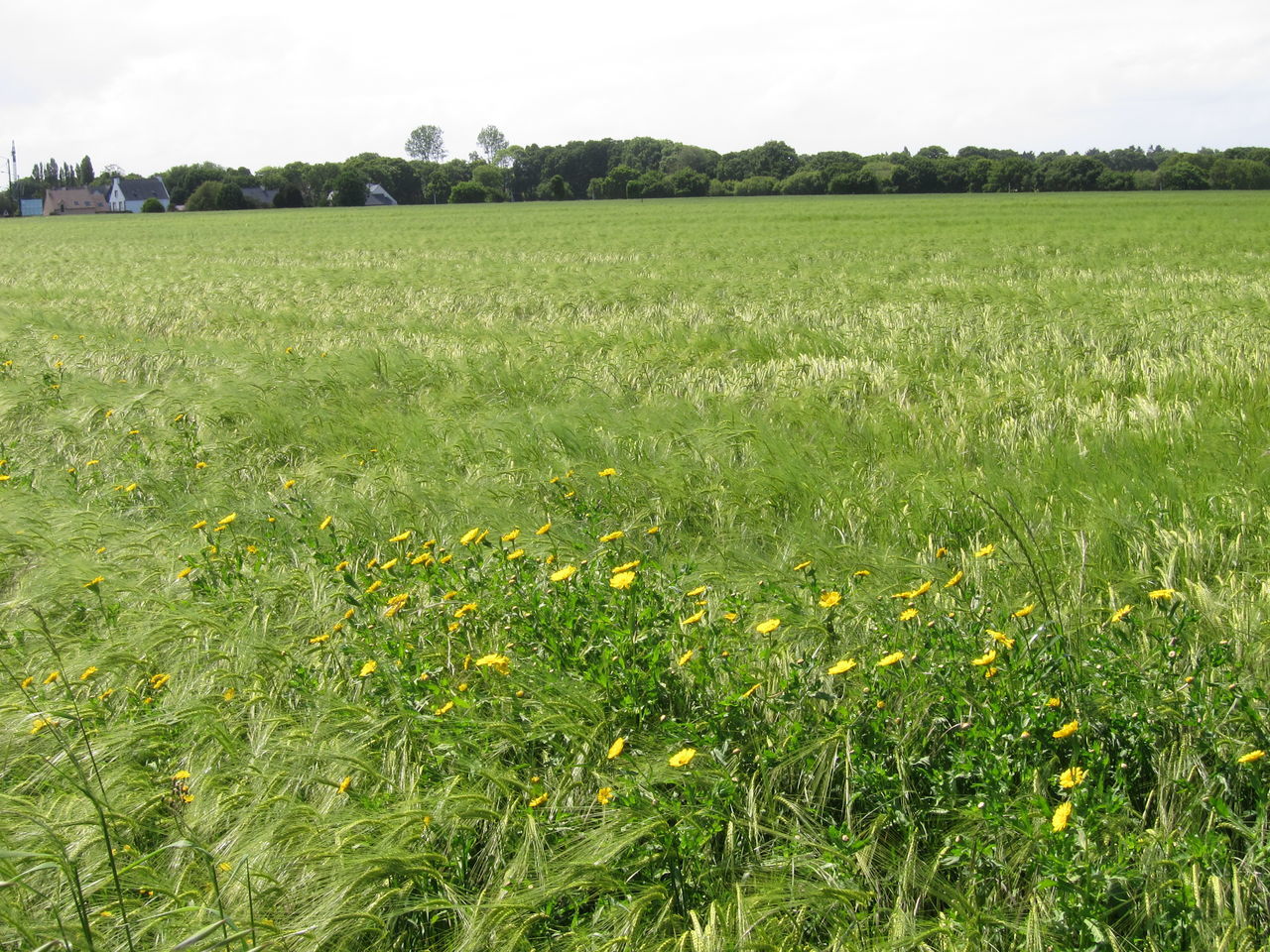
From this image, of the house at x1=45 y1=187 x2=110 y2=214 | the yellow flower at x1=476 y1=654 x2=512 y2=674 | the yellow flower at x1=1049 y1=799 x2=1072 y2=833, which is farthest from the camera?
the house at x1=45 y1=187 x2=110 y2=214

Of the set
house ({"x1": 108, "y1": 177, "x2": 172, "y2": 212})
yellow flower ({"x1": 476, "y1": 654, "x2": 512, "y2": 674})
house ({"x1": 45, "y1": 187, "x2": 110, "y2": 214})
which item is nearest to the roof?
house ({"x1": 108, "y1": 177, "x2": 172, "y2": 212})

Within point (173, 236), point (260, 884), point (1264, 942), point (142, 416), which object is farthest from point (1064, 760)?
point (173, 236)

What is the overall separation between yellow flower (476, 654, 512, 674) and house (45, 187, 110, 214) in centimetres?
13523

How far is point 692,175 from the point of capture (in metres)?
83.6

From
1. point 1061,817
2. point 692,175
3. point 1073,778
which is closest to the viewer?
point 1061,817

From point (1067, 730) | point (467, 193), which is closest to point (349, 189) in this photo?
point (467, 193)

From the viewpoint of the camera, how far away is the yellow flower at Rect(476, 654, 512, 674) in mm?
2512

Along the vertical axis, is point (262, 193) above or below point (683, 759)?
above

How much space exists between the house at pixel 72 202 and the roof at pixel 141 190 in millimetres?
3040

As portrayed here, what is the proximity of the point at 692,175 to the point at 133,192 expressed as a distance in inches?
3108

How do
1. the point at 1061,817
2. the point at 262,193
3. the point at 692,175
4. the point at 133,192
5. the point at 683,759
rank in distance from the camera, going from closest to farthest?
1. the point at 1061,817
2. the point at 683,759
3. the point at 692,175
4. the point at 262,193
5. the point at 133,192

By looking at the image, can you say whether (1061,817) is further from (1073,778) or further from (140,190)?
(140,190)

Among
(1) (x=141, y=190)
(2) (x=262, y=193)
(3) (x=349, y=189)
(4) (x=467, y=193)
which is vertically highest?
(1) (x=141, y=190)

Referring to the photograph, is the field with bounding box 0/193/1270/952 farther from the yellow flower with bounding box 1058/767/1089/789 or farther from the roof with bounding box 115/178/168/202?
the roof with bounding box 115/178/168/202
